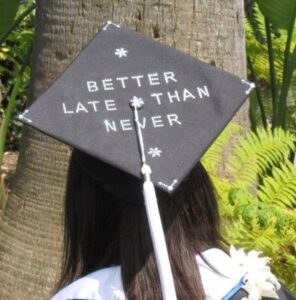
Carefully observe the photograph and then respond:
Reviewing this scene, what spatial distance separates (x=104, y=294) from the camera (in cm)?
224

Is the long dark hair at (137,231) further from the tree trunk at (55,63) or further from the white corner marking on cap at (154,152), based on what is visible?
the tree trunk at (55,63)

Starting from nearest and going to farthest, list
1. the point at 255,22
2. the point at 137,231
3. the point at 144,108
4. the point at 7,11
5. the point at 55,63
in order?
the point at 137,231
the point at 144,108
the point at 55,63
the point at 7,11
the point at 255,22

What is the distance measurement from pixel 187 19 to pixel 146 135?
5.90ft

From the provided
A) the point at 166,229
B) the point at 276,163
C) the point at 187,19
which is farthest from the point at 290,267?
the point at 166,229

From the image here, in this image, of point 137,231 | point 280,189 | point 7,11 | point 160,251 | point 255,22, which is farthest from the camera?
point 255,22

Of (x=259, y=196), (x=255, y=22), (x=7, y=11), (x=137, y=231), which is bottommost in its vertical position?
(x=255, y=22)

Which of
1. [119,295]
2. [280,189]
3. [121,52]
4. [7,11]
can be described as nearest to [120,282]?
[119,295]

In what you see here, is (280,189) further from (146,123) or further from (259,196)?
(146,123)

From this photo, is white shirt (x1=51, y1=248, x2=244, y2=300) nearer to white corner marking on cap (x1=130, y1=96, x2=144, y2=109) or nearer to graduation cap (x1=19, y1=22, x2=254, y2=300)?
graduation cap (x1=19, y1=22, x2=254, y2=300)

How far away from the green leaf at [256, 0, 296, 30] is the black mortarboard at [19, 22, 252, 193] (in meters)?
2.53

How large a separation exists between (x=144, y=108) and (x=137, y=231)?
0.30 m

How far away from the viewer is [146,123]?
2342 mm

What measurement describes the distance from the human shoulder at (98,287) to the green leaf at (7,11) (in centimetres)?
309

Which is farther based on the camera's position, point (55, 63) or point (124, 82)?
point (55, 63)
